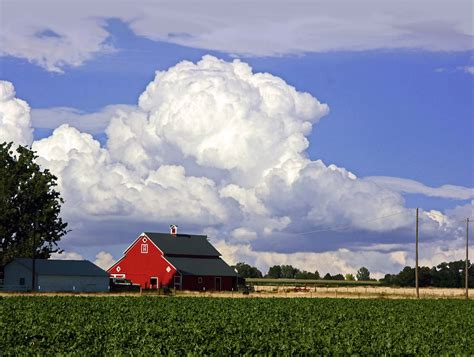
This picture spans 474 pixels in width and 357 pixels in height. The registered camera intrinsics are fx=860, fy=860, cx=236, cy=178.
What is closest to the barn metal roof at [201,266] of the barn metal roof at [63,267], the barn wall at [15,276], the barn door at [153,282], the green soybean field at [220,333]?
the barn door at [153,282]

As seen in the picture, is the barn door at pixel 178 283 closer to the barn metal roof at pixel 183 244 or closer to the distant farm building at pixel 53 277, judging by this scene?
the barn metal roof at pixel 183 244

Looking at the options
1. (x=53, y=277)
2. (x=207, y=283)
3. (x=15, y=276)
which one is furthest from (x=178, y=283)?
(x=15, y=276)

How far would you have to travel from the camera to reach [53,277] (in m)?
93.8

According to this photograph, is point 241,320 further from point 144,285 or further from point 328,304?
point 144,285

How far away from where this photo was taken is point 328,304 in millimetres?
56531

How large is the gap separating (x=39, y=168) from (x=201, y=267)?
76.2ft

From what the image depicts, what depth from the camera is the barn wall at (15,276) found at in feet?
308

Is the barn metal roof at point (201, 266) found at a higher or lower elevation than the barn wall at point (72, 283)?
higher

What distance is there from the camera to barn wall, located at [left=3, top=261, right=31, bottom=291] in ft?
308

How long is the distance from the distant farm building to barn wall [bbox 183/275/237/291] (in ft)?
30.6

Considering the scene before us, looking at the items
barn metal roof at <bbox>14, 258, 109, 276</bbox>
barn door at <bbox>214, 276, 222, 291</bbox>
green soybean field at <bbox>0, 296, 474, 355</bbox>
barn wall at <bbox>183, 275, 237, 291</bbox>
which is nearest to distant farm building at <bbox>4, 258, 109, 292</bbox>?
barn metal roof at <bbox>14, 258, 109, 276</bbox>

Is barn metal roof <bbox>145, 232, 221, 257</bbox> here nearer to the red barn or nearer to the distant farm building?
the red barn

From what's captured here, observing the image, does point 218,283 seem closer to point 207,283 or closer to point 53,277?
point 207,283

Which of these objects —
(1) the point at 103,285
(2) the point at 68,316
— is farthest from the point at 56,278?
(2) the point at 68,316
